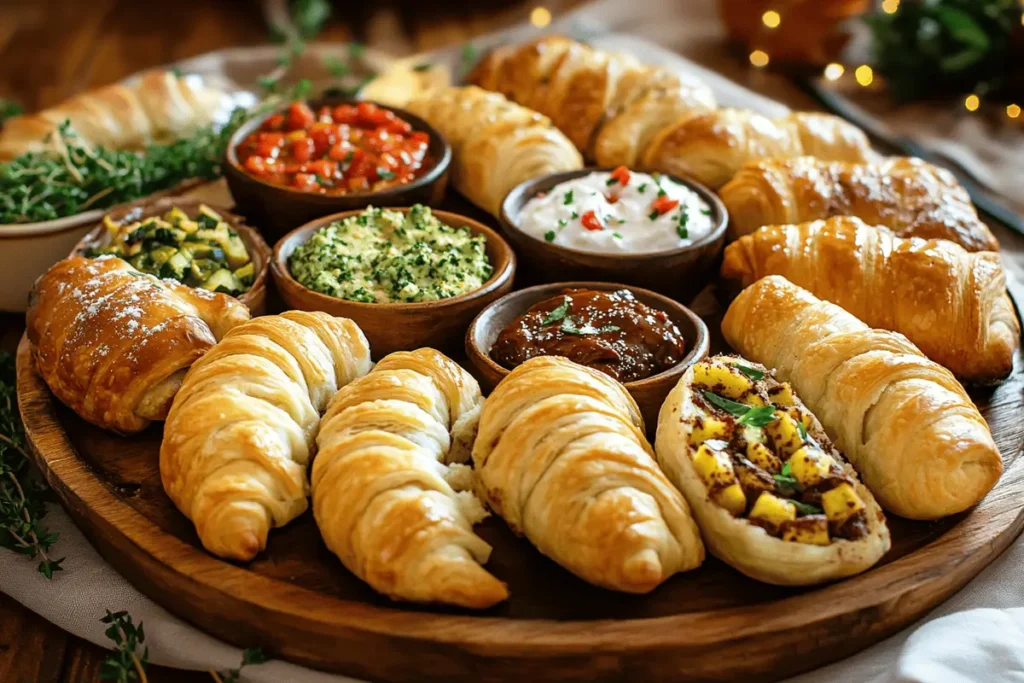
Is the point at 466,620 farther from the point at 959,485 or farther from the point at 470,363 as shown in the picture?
the point at 959,485

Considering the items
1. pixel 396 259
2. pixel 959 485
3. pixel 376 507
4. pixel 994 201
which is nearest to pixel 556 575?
pixel 376 507

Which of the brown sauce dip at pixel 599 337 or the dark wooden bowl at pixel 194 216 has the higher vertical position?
the brown sauce dip at pixel 599 337

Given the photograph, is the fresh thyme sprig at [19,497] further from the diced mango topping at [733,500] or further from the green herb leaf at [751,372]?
the green herb leaf at [751,372]

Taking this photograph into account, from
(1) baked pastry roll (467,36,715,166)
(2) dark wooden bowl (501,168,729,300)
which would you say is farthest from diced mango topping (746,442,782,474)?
(1) baked pastry roll (467,36,715,166)

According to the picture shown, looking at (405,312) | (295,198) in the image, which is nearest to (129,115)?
(295,198)

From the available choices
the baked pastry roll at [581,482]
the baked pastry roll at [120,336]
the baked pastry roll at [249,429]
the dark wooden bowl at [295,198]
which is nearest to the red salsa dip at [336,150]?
the dark wooden bowl at [295,198]

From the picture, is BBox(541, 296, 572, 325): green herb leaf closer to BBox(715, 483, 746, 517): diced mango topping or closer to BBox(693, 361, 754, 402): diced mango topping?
BBox(693, 361, 754, 402): diced mango topping
